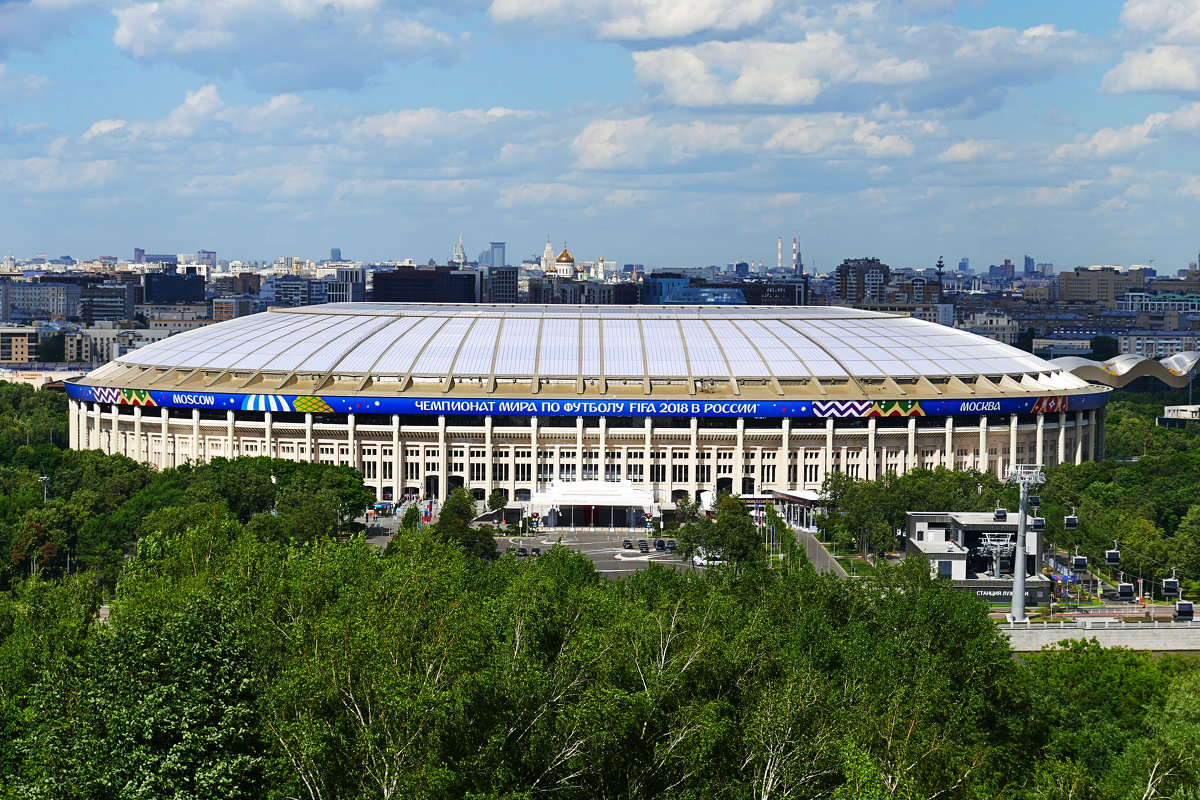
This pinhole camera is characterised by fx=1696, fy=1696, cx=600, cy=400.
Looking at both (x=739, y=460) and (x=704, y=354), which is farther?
(x=704, y=354)

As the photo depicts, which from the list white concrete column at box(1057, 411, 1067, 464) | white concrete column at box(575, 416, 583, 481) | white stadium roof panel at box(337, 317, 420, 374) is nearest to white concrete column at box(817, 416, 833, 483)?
white concrete column at box(575, 416, 583, 481)

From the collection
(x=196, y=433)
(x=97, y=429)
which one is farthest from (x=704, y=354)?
(x=97, y=429)

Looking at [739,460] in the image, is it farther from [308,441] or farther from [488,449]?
[308,441]

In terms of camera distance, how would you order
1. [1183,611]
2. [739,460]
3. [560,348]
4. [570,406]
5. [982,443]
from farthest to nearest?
1. [560,348]
2. [982,443]
3. [739,460]
4. [570,406]
5. [1183,611]

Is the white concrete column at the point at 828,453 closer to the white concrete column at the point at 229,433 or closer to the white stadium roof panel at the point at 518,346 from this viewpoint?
the white stadium roof panel at the point at 518,346

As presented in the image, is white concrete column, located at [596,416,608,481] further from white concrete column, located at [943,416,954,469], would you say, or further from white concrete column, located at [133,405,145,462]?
white concrete column, located at [133,405,145,462]

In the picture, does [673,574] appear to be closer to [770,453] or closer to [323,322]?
[770,453]
